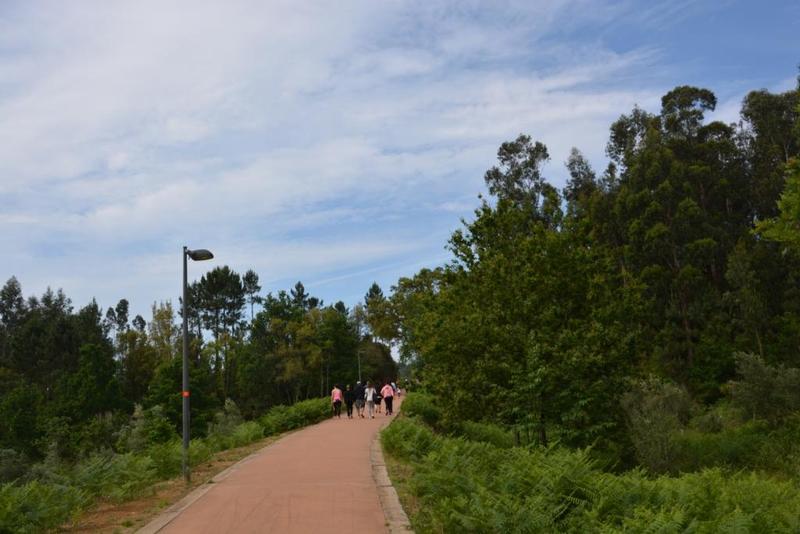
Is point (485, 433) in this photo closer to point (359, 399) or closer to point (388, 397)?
point (359, 399)

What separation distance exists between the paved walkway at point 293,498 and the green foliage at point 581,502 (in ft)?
3.71

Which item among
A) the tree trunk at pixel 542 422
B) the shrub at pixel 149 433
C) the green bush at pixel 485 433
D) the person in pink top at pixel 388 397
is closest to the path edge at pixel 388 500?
the tree trunk at pixel 542 422

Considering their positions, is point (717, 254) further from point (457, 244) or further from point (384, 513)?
point (384, 513)

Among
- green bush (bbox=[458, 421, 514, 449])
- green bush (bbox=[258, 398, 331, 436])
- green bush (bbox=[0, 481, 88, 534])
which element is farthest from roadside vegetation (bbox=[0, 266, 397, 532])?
green bush (bbox=[0, 481, 88, 534])

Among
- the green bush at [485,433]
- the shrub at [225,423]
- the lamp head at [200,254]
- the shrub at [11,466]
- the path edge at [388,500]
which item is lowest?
the shrub at [11,466]

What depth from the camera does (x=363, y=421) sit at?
31156mm

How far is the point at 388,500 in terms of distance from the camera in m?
11.1

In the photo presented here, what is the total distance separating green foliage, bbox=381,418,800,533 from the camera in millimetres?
6676

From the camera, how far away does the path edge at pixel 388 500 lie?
920cm

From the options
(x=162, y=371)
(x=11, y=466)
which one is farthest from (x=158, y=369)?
(x=11, y=466)

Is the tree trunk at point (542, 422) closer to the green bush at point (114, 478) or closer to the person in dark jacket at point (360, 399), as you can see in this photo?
the green bush at point (114, 478)

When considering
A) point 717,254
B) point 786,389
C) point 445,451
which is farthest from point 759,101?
point 445,451

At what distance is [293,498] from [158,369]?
53650mm

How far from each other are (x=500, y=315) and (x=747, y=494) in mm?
10722
